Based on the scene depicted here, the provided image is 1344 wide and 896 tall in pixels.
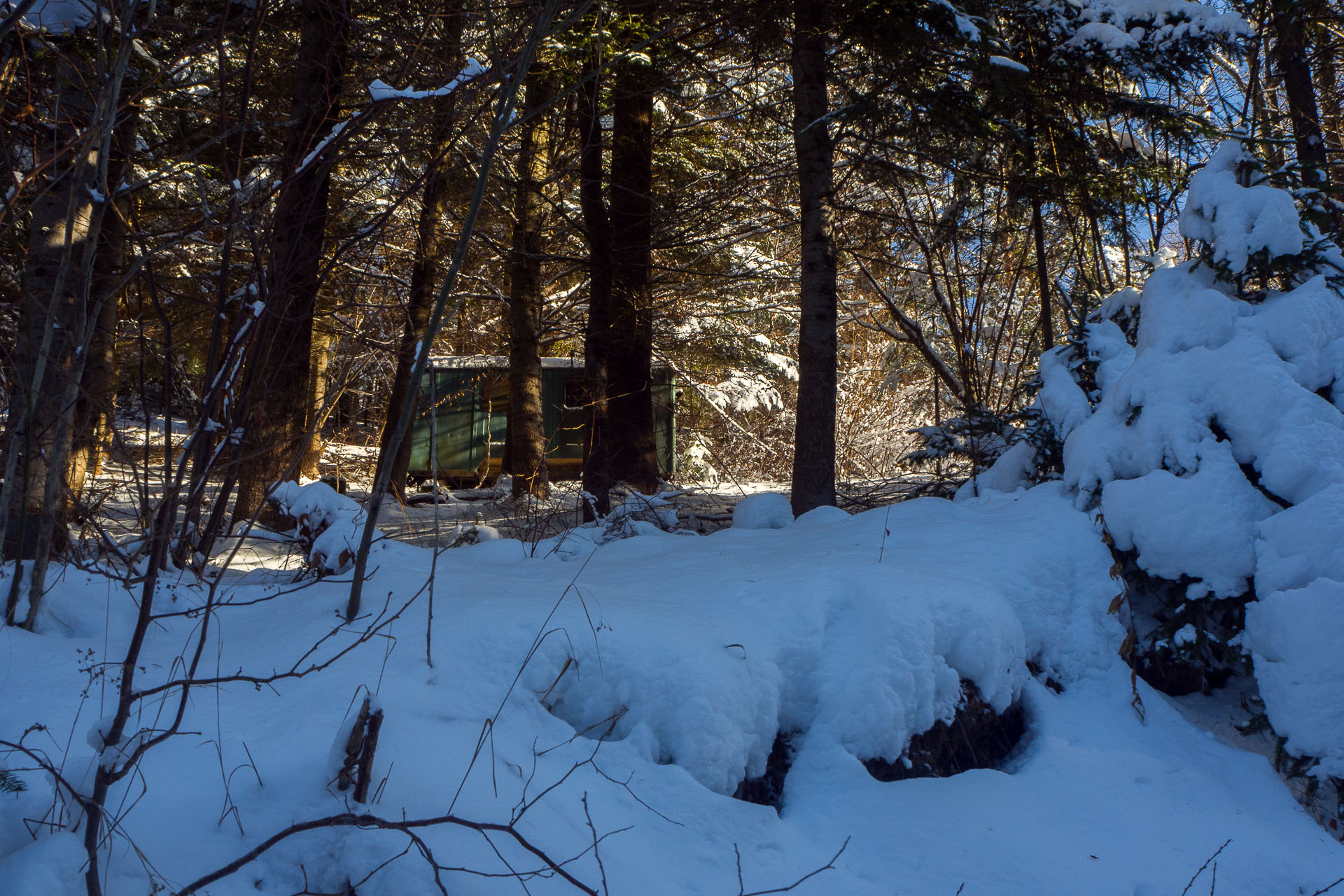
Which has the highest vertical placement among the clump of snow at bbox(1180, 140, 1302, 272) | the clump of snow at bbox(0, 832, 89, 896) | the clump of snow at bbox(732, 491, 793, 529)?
the clump of snow at bbox(1180, 140, 1302, 272)

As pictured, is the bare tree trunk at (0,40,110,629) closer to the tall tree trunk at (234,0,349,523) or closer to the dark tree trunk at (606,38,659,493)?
the tall tree trunk at (234,0,349,523)

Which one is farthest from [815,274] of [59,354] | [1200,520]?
[59,354]

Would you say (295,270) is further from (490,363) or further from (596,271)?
(490,363)

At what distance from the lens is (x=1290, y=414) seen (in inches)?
129

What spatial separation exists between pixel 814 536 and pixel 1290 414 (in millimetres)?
2070

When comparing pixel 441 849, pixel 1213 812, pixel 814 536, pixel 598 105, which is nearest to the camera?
pixel 441 849

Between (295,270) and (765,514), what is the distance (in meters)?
3.41

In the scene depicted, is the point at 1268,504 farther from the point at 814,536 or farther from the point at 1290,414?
the point at 814,536

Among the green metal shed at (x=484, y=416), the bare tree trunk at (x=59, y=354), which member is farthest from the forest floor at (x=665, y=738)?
the green metal shed at (x=484, y=416)

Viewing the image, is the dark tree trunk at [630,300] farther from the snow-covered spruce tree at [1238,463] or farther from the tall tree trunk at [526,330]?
the snow-covered spruce tree at [1238,463]

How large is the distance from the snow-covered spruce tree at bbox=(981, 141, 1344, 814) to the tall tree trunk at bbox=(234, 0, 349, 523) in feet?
10.5

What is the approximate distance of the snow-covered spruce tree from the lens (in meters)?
2.89

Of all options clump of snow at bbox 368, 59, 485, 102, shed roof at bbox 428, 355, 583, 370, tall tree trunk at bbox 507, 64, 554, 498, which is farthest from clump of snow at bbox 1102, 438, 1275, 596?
shed roof at bbox 428, 355, 583, 370

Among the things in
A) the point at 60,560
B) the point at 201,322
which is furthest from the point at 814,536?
the point at 201,322
